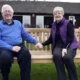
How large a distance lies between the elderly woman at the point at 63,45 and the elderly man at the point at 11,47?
0.37 meters

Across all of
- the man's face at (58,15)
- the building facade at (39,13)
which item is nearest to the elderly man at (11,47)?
the man's face at (58,15)

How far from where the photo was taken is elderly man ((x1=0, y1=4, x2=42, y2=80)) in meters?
4.79

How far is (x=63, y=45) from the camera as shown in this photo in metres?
5.22

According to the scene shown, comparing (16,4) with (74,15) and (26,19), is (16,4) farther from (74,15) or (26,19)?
(74,15)

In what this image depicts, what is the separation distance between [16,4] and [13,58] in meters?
39.5

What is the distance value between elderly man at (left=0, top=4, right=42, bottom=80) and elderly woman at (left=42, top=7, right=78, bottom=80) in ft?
1.22

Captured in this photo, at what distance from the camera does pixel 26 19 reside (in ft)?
129

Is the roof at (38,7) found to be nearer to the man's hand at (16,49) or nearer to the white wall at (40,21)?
the white wall at (40,21)

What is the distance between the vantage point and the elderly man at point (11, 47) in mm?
4790

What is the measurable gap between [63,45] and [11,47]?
0.92m

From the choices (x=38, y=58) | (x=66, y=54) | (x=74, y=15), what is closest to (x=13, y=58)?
(x=38, y=58)

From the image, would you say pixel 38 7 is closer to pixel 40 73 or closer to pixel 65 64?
pixel 40 73

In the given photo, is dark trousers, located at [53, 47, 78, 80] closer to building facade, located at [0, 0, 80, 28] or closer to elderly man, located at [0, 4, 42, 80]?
elderly man, located at [0, 4, 42, 80]

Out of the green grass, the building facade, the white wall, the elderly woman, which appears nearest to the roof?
the building facade
